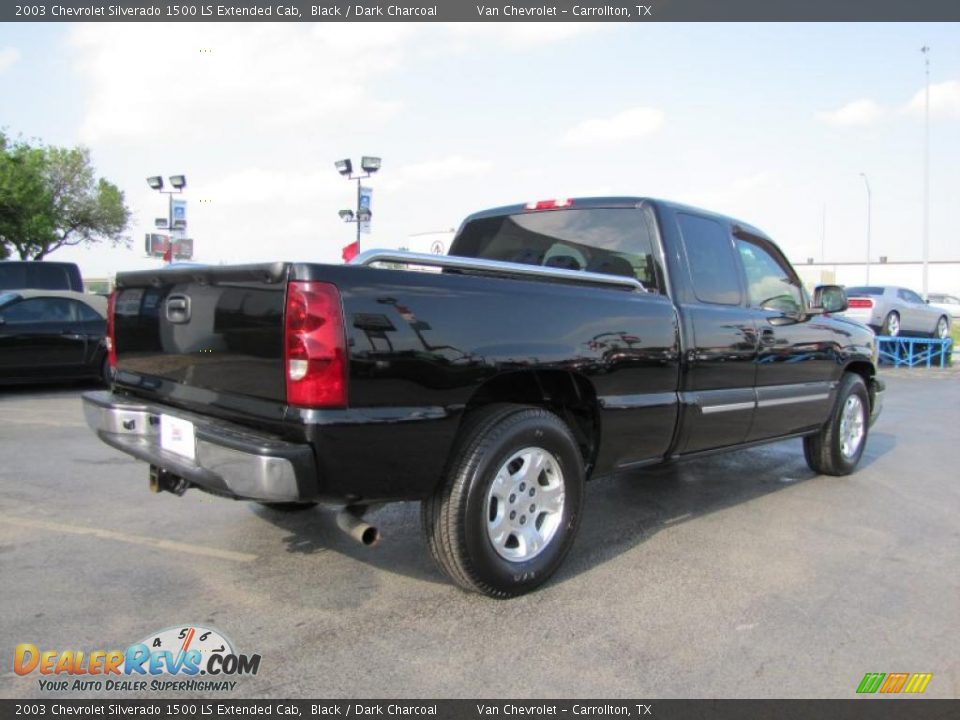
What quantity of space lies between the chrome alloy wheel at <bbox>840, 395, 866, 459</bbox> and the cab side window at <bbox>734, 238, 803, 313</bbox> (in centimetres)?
109

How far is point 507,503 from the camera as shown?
10.6 ft

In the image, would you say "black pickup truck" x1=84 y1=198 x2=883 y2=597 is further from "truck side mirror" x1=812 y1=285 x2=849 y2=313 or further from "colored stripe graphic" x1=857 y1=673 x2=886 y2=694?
"colored stripe graphic" x1=857 y1=673 x2=886 y2=694

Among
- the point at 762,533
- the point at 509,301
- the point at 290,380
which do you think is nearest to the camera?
the point at 290,380

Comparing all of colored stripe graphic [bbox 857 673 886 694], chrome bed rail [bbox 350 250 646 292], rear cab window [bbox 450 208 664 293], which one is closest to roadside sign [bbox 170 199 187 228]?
rear cab window [bbox 450 208 664 293]

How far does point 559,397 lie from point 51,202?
4032 centimetres

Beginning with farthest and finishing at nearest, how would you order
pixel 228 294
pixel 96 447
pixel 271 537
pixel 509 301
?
pixel 96 447 → pixel 271 537 → pixel 509 301 → pixel 228 294

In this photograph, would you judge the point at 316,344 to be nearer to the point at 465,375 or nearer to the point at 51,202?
the point at 465,375

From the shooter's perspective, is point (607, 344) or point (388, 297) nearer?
point (388, 297)

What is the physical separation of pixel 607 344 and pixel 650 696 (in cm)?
164

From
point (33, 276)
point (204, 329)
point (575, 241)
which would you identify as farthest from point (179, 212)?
point (204, 329)

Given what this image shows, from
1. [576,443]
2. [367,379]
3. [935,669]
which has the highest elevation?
[367,379]

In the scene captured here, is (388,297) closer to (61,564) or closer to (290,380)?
(290,380)

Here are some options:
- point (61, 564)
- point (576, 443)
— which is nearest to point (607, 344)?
point (576, 443)

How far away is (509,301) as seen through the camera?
10.3 ft
